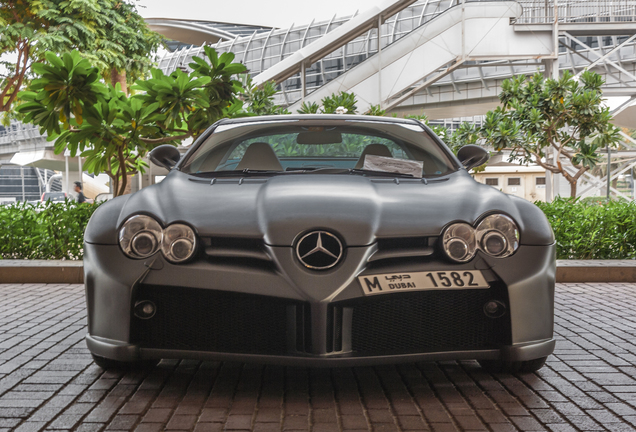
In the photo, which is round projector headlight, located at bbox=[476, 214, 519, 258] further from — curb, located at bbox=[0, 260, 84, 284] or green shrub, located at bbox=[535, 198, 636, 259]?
curb, located at bbox=[0, 260, 84, 284]

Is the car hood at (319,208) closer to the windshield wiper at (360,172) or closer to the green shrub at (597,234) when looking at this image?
the windshield wiper at (360,172)

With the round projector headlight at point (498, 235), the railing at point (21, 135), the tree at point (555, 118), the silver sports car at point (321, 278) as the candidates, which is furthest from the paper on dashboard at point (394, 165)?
the railing at point (21, 135)

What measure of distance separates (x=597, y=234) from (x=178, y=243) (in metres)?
6.16

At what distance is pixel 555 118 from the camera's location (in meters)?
16.9

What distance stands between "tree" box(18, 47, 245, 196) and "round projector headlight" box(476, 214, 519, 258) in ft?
16.4

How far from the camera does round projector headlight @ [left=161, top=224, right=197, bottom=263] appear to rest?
9.37 ft

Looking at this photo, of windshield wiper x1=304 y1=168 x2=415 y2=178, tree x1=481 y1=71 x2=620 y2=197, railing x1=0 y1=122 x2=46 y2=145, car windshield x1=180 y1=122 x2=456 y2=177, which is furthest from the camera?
railing x1=0 y1=122 x2=46 y2=145

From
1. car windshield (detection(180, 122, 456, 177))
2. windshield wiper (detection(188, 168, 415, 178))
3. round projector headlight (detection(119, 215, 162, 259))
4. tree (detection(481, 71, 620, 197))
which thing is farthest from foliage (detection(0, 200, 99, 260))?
tree (detection(481, 71, 620, 197))

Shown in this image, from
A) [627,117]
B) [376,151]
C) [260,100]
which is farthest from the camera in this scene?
[627,117]

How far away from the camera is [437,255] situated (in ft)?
9.41

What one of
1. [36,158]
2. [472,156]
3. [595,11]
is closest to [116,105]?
[472,156]

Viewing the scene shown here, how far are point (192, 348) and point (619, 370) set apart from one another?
7.76 ft

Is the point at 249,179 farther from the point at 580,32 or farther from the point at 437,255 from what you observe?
the point at 580,32

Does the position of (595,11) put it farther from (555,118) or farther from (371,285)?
(371,285)
